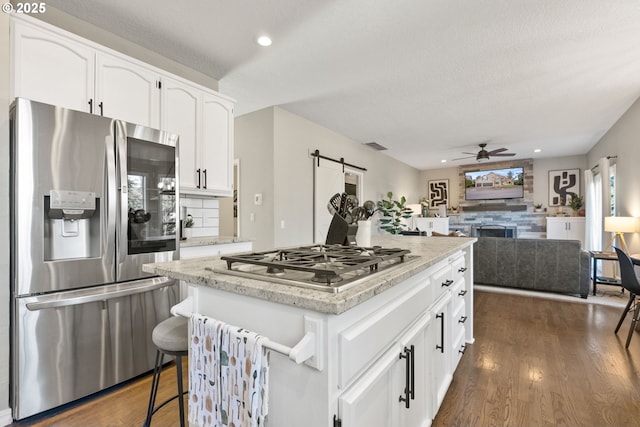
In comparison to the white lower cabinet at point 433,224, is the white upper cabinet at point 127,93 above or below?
above

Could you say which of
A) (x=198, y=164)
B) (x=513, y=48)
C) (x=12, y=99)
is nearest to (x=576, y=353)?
(x=513, y=48)

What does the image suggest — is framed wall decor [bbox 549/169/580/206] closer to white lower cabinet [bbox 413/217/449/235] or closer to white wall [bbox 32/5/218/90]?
white lower cabinet [bbox 413/217/449/235]

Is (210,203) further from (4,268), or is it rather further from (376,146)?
(376,146)

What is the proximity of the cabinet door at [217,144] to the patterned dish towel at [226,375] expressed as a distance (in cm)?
216

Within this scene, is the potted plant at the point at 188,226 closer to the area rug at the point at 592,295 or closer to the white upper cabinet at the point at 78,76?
the white upper cabinet at the point at 78,76

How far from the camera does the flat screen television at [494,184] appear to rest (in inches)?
314

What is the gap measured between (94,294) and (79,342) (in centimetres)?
28

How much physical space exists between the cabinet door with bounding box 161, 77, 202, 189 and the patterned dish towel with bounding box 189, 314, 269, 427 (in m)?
2.04

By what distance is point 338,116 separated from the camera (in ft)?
14.6

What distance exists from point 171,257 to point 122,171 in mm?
681

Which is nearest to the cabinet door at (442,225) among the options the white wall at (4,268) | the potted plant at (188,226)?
the potted plant at (188,226)

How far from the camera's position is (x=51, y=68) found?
75.4 inches

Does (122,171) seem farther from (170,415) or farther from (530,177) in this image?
(530,177)

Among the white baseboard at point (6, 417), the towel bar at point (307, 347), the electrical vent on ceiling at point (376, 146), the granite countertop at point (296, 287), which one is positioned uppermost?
the electrical vent on ceiling at point (376, 146)
